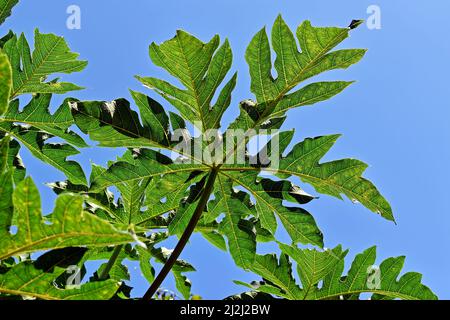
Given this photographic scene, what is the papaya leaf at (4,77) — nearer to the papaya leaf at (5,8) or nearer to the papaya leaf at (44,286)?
the papaya leaf at (44,286)

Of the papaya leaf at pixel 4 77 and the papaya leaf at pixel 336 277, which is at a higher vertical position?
the papaya leaf at pixel 4 77

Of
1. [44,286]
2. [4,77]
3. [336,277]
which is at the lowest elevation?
[44,286]

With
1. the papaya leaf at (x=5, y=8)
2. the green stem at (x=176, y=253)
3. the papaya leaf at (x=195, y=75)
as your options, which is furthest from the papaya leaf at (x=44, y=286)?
the papaya leaf at (x=5, y=8)

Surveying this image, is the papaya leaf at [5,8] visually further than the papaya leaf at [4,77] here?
Yes

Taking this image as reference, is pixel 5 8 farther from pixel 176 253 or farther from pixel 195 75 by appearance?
pixel 176 253

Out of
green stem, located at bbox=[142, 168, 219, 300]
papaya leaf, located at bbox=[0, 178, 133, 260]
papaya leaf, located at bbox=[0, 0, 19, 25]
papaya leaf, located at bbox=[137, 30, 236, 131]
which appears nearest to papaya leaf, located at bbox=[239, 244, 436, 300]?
green stem, located at bbox=[142, 168, 219, 300]

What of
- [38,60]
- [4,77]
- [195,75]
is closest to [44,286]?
[4,77]

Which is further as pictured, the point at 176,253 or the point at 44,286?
the point at 176,253

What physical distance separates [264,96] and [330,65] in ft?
1.24

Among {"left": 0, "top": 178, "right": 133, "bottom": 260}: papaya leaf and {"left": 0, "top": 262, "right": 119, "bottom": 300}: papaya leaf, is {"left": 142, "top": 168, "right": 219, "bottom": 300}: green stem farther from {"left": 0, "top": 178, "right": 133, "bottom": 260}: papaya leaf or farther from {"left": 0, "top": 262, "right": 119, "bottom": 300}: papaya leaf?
{"left": 0, "top": 178, "right": 133, "bottom": 260}: papaya leaf

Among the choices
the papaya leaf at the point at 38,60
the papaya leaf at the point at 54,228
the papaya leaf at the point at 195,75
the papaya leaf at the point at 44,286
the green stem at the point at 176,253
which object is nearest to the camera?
the papaya leaf at the point at 54,228

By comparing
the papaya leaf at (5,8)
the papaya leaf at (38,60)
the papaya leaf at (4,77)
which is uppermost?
the papaya leaf at (5,8)

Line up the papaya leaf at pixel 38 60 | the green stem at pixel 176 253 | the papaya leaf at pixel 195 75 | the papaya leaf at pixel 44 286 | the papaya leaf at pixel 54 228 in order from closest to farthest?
the papaya leaf at pixel 54 228
the papaya leaf at pixel 44 286
the green stem at pixel 176 253
the papaya leaf at pixel 195 75
the papaya leaf at pixel 38 60

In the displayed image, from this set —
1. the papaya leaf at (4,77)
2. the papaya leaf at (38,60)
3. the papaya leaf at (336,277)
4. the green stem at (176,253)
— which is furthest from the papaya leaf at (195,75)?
the papaya leaf at (4,77)
